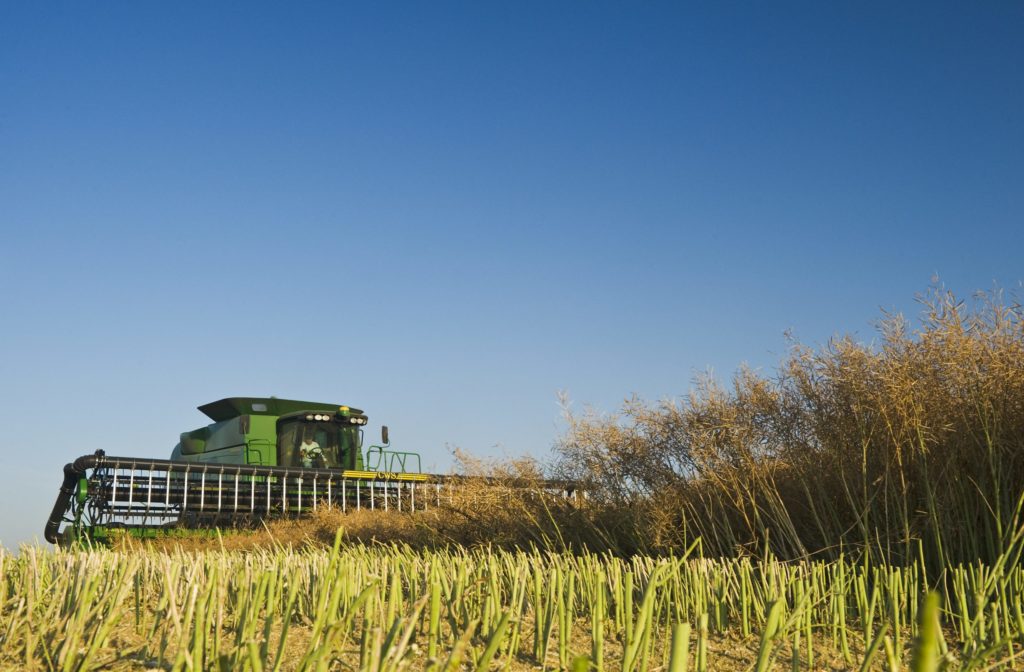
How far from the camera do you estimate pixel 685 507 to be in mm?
6750

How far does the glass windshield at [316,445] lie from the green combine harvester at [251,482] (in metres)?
0.02

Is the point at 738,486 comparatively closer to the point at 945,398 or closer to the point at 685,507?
the point at 685,507

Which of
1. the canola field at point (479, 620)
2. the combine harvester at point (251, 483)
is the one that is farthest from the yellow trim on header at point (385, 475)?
the canola field at point (479, 620)

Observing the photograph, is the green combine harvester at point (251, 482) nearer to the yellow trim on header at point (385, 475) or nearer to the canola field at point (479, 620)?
the yellow trim on header at point (385, 475)

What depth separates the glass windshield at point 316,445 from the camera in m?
15.3

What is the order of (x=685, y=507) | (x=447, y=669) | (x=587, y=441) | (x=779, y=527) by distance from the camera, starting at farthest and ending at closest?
1. (x=587, y=441)
2. (x=685, y=507)
3. (x=779, y=527)
4. (x=447, y=669)

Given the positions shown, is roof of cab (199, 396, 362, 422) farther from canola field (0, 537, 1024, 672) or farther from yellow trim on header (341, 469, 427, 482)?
canola field (0, 537, 1024, 672)

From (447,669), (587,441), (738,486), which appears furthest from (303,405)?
(447,669)

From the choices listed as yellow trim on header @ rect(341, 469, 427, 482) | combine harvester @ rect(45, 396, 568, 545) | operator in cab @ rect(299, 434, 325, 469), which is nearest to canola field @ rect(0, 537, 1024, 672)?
combine harvester @ rect(45, 396, 568, 545)

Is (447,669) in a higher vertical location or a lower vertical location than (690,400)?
lower

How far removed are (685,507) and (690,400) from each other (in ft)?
2.65

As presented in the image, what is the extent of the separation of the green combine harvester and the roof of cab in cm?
3

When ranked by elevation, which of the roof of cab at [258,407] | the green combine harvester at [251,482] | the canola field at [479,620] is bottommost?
the canola field at [479,620]

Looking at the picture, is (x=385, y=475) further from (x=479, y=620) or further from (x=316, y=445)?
(x=479, y=620)
